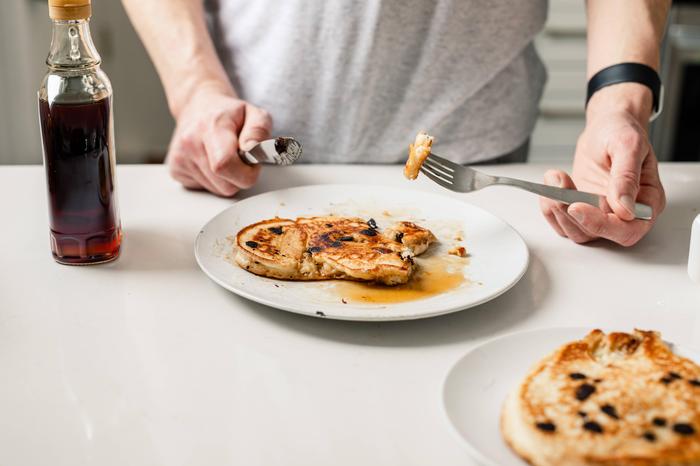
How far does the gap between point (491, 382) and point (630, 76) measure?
3.13 feet

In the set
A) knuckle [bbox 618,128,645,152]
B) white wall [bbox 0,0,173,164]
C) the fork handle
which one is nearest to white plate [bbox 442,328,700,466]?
the fork handle

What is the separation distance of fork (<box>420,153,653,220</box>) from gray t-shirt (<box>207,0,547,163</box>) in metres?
0.53

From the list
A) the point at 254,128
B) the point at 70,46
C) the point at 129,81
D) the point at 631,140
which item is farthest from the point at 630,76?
the point at 129,81

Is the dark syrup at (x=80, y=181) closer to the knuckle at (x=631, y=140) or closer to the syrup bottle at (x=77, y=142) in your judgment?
the syrup bottle at (x=77, y=142)

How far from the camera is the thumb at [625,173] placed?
4.18 feet

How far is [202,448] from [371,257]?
1.44 feet

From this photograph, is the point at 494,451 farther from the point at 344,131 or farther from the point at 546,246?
the point at 344,131

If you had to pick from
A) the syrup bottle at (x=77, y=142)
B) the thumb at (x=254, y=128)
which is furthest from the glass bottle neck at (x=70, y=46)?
the thumb at (x=254, y=128)

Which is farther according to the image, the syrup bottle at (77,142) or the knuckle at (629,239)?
the knuckle at (629,239)

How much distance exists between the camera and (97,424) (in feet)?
2.77

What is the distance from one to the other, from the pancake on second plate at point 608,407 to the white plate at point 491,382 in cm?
2

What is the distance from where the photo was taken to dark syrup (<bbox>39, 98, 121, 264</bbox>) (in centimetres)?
114

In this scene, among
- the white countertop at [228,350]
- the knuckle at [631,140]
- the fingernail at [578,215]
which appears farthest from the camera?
the knuckle at [631,140]

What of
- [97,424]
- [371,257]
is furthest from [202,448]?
[371,257]
